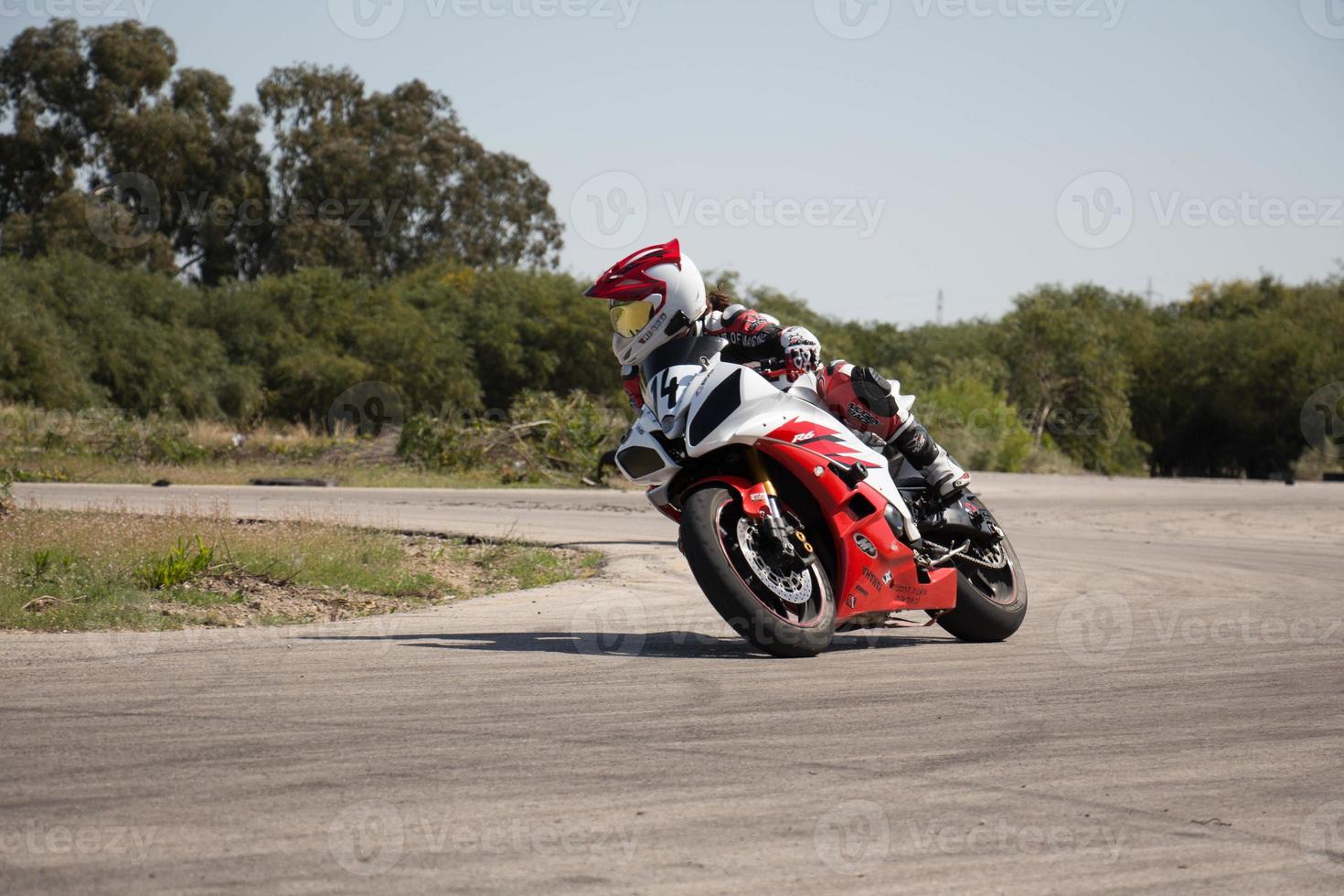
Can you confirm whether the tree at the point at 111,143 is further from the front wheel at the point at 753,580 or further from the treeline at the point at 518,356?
the front wheel at the point at 753,580

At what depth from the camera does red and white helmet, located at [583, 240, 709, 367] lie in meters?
7.59

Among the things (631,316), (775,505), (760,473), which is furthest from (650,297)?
(775,505)

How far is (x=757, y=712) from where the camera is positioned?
5594 mm

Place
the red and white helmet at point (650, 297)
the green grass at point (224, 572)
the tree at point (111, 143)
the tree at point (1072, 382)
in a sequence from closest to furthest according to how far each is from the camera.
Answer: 1. the red and white helmet at point (650, 297)
2. the green grass at point (224, 572)
3. the tree at point (1072, 382)
4. the tree at point (111, 143)

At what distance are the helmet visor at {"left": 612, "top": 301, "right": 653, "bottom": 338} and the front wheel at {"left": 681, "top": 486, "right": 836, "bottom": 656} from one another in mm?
1078

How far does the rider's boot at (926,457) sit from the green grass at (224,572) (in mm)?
4071

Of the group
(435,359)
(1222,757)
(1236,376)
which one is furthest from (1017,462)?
(1222,757)

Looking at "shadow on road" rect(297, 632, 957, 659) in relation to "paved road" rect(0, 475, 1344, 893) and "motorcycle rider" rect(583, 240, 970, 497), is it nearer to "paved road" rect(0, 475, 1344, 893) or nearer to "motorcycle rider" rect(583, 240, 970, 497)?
"paved road" rect(0, 475, 1344, 893)

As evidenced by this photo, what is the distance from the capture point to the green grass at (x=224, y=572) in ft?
30.0

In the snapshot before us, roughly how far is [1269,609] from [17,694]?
8.32m

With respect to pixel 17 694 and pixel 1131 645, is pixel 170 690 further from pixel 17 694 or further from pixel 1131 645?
Result: pixel 1131 645

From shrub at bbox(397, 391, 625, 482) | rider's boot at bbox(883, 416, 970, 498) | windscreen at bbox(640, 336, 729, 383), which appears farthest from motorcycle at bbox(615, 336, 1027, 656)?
shrub at bbox(397, 391, 625, 482)

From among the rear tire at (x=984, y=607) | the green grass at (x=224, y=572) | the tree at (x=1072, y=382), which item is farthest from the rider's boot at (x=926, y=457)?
the tree at (x=1072, y=382)

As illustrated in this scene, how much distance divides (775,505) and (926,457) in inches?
54.8
